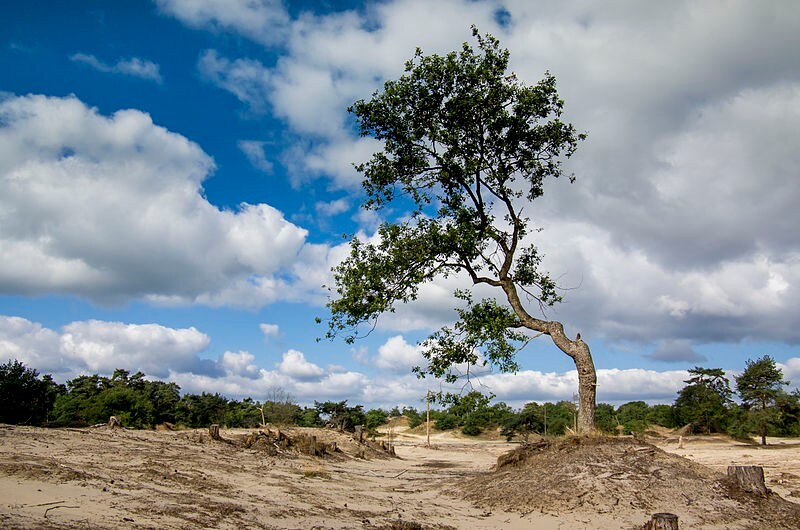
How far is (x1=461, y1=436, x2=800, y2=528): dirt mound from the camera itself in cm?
→ 1106

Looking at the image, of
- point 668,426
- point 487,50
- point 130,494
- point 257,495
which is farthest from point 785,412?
point 130,494

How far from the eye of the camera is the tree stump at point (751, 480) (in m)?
11.7

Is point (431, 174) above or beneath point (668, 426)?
above

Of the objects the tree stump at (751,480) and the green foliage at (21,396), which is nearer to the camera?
the tree stump at (751,480)

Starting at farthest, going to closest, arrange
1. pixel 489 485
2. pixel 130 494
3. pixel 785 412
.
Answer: pixel 785 412, pixel 489 485, pixel 130 494

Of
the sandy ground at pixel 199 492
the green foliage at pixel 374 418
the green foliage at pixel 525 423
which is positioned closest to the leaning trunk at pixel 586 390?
the sandy ground at pixel 199 492

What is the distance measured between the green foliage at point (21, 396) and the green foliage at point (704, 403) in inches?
1824

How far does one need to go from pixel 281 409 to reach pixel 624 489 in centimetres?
3907

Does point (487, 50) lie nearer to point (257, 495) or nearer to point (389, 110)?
point (389, 110)

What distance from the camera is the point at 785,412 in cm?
4197

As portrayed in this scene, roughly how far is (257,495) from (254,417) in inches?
1491

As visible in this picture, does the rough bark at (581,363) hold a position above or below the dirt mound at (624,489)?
above

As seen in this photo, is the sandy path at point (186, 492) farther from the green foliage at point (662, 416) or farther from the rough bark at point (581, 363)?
the green foliage at point (662, 416)

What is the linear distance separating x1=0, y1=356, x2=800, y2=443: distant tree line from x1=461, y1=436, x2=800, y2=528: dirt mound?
2.40 m
